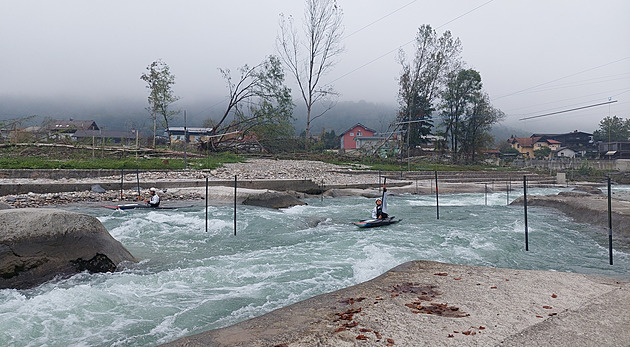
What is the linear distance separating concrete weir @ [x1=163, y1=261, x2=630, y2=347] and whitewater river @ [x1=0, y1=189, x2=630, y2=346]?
1041mm

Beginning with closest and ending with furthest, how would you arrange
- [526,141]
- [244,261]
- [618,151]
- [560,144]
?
1. [244,261]
2. [618,151]
3. [560,144]
4. [526,141]

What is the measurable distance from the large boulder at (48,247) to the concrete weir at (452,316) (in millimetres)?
3814

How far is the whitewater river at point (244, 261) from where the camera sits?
5508 millimetres

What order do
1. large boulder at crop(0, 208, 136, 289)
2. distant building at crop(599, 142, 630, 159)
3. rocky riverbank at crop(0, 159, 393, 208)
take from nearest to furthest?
1. large boulder at crop(0, 208, 136, 289)
2. rocky riverbank at crop(0, 159, 393, 208)
3. distant building at crop(599, 142, 630, 159)

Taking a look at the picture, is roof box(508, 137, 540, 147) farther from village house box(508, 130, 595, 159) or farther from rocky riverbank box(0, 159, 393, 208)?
rocky riverbank box(0, 159, 393, 208)

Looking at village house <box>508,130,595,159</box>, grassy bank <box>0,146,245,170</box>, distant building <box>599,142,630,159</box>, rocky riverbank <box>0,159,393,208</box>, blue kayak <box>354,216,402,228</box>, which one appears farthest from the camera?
village house <box>508,130,595,159</box>

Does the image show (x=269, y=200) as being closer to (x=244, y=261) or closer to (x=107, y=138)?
(x=244, y=261)

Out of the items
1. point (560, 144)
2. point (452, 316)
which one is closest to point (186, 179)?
point (452, 316)

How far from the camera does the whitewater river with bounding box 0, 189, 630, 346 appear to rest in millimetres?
5508

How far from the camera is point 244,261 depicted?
870 centimetres

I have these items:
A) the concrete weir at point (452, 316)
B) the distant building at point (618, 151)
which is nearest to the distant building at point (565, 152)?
the distant building at point (618, 151)

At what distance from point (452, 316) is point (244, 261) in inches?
191

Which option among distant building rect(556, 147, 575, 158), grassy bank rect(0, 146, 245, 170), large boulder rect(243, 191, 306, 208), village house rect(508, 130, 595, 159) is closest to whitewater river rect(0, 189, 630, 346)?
large boulder rect(243, 191, 306, 208)

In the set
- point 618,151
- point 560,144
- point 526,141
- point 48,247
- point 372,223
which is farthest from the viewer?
point 526,141
